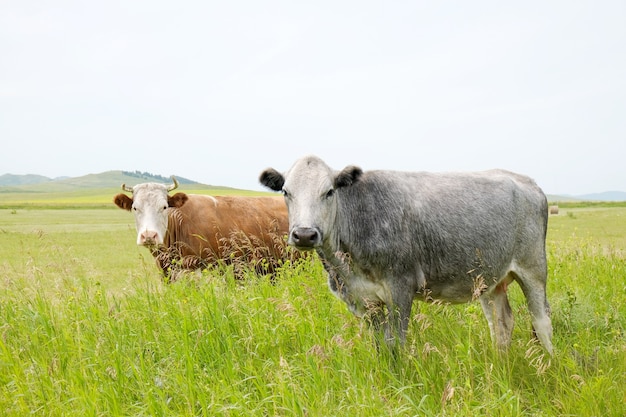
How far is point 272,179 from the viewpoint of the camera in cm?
502

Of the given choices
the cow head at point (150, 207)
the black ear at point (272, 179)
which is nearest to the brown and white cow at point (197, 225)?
the cow head at point (150, 207)

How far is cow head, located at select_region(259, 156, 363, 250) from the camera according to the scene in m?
4.28

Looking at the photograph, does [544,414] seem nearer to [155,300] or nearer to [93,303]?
[155,300]

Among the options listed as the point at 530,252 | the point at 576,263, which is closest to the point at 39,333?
the point at 530,252

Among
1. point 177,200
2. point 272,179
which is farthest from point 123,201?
point 272,179

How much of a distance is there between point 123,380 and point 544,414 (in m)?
3.11

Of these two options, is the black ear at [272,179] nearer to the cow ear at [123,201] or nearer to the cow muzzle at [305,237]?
the cow muzzle at [305,237]

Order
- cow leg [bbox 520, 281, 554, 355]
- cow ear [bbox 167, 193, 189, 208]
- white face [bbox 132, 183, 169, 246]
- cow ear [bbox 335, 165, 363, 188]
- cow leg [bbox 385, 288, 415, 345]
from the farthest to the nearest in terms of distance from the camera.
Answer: cow ear [bbox 167, 193, 189, 208] < white face [bbox 132, 183, 169, 246] < cow leg [bbox 520, 281, 554, 355] < cow ear [bbox 335, 165, 363, 188] < cow leg [bbox 385, 288, 415, 345]

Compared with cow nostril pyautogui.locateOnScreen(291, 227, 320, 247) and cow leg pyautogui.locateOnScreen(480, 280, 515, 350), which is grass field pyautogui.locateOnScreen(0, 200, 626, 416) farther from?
cow nostril pyautogui.locateOnScreen(291, 227, 320, 247)

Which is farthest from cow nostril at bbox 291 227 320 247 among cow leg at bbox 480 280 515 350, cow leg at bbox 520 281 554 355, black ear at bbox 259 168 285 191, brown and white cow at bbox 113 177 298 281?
brown and white cow at bbox 113 177 298 281

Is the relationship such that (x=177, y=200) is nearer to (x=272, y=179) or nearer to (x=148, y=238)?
(x=148, y=238)

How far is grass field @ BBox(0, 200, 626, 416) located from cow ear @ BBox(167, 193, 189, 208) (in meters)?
2.25

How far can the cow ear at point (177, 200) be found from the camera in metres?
8.81

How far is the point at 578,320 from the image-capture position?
607cm
